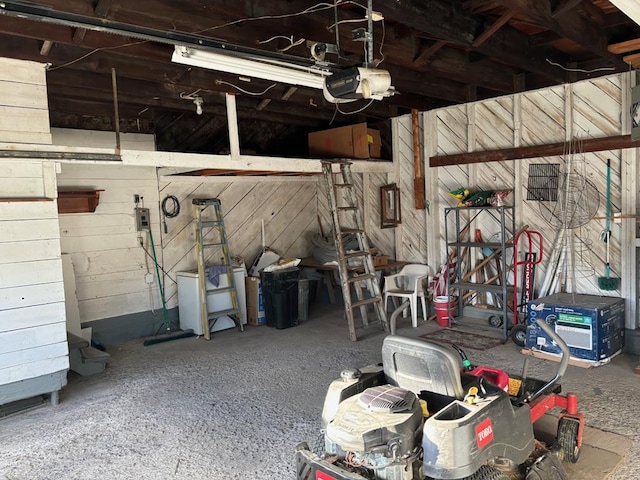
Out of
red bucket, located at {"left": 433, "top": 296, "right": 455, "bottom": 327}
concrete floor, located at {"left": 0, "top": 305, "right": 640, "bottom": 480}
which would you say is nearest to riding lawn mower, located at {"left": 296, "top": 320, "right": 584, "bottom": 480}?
concrete floor, located at {"left": 0, "top": 305, "right": 640, "bottom": 480}

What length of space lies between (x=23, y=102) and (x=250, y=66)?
221 cm

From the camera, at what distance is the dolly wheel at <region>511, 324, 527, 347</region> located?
498 centimetres

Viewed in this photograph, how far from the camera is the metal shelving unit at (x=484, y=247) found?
5.27 metres

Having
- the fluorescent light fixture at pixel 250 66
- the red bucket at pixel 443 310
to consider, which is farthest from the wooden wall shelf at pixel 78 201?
the red bucket at pixel 443 310

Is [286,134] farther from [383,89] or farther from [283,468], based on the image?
[283,468]

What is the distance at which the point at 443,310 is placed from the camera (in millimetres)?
5867

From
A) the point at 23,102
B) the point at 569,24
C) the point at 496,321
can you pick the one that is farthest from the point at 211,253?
the point at 569,24

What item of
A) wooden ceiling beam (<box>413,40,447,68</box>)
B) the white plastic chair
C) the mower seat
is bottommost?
the white plastic chair

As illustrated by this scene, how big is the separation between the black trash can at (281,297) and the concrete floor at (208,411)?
65cm

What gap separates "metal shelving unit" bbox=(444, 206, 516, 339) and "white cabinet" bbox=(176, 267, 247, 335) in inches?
103

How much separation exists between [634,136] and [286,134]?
457cm

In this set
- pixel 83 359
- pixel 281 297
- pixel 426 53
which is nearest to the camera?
pixel 426 53

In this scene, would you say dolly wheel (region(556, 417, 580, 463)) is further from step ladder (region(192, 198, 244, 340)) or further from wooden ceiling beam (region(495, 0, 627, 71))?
step ladder (region(192, 198, 244, 340))

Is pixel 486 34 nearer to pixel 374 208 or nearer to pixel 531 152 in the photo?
pixel 531 152
